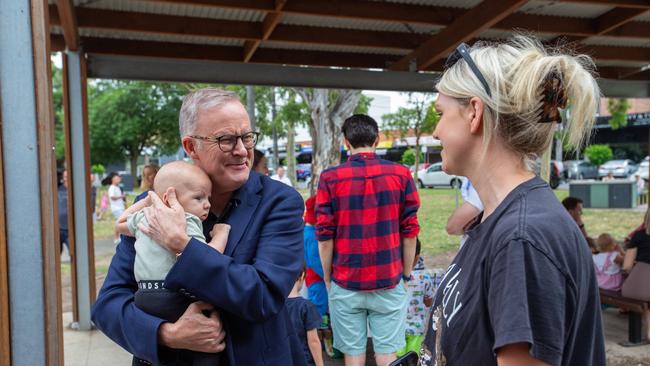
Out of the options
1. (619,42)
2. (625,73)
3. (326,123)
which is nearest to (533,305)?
(619,42)

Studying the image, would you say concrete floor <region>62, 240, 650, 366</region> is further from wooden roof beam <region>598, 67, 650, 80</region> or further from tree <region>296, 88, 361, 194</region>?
tree <region>296, 88, 361, 194</region>

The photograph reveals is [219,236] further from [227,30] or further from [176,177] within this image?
[227,30]

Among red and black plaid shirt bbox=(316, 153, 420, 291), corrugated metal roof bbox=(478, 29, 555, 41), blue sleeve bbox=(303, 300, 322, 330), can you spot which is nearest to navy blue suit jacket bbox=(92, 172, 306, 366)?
blue sleeve bbox=(303, 300, 322, 330)

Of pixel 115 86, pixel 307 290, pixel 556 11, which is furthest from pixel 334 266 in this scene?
pixel 115 86

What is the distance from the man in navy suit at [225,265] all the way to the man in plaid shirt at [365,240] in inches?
69.7

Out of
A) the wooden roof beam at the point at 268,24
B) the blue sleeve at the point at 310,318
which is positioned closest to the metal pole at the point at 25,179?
the blue sleeve at the point at 310,318

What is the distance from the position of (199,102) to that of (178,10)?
12.1 feet

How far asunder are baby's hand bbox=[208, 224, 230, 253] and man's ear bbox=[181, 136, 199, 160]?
0.26 metres

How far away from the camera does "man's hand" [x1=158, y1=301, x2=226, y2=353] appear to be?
1479mm

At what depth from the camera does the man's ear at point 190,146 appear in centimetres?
171

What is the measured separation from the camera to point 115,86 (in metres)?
43.5

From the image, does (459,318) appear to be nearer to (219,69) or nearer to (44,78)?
(44,78)

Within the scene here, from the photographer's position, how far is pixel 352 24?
556cm

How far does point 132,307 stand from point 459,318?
3.20 feet
